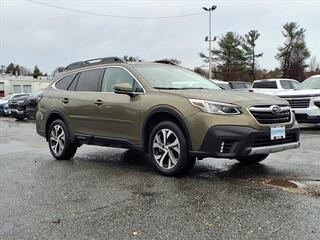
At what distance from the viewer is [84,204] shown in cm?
517

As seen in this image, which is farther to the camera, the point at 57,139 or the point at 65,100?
the point at 57,139

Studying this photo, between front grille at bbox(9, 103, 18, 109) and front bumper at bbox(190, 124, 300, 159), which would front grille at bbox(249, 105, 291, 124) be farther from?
front grille at bbox(9, 103, 18, 109)

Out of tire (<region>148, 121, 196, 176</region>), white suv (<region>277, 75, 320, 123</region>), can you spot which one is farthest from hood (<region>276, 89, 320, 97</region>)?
tire (<region>148, 121, 196, 176</region>)

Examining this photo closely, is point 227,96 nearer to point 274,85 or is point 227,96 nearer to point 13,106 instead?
point 274,85

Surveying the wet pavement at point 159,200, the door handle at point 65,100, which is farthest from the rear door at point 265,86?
the door handle at point 65,100

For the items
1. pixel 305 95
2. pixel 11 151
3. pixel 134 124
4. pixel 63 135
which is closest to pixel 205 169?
pixel 134 124

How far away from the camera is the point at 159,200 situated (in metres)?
5.21

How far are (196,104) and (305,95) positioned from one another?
819 cm

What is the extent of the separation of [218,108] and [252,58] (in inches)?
2425

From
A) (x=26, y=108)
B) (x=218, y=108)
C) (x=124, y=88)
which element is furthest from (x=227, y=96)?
(x=26, y=108)

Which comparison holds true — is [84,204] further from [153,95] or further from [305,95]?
[305,95]

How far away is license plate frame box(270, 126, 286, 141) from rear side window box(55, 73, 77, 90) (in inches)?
160

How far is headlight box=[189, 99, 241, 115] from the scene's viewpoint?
591cm

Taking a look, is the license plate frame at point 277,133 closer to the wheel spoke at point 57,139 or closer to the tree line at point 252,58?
the wheel spoke at point 57,139
